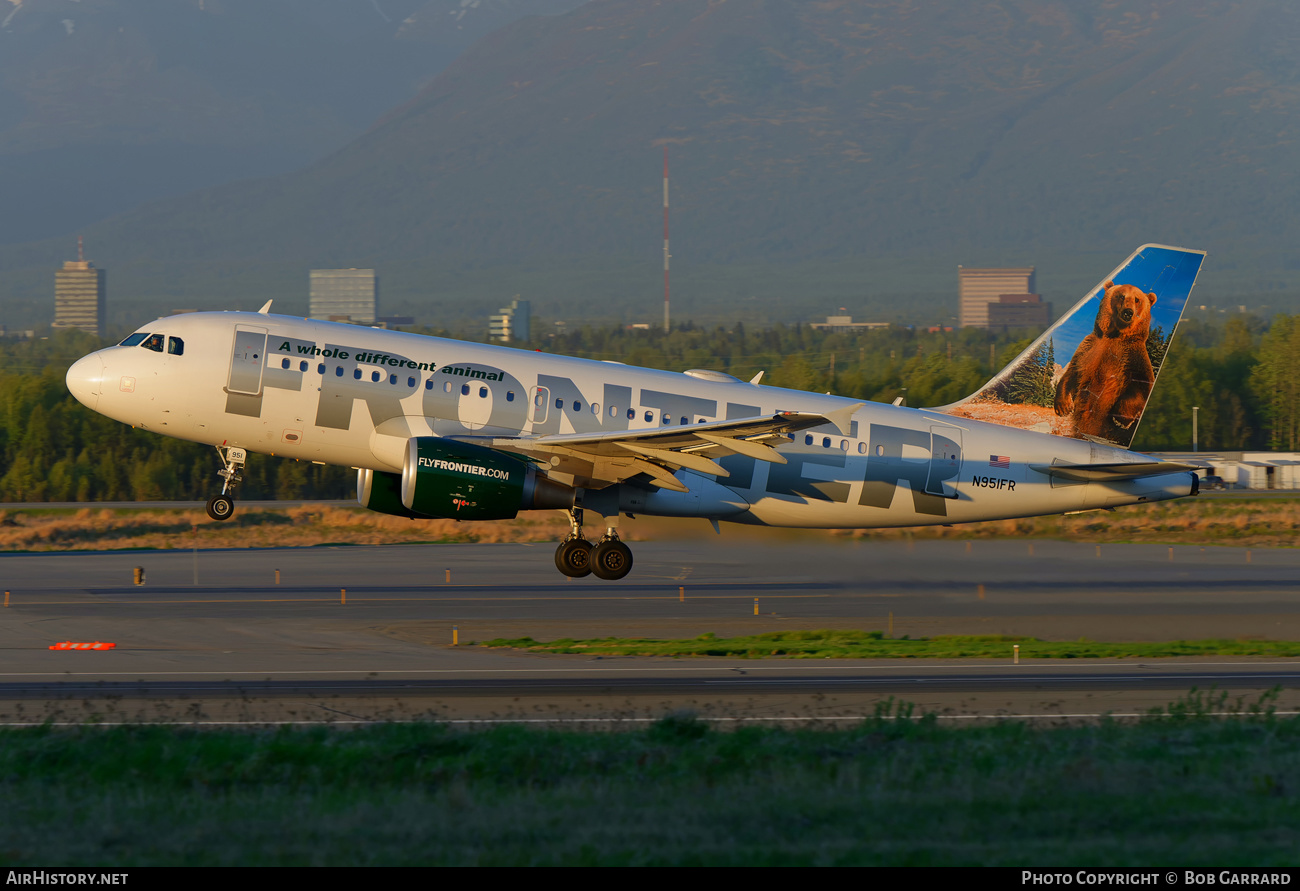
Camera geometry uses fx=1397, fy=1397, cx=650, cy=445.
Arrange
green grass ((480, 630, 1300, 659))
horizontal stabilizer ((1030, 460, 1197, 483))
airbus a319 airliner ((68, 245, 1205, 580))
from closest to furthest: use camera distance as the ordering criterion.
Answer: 1. airbus a319 airliner ((68, 245, 1205, 580))
2. green grass ((480, 630, 1300, 659))
3. horizontal stabilizer ((1030, 460, 1197, 483))

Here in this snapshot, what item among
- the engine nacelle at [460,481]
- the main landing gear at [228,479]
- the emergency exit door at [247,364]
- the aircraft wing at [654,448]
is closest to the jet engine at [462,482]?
the engine nacelle at [460,481]

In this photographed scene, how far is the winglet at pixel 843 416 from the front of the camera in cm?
2945

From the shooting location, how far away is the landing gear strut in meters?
34.4

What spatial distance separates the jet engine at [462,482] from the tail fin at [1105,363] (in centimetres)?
1309

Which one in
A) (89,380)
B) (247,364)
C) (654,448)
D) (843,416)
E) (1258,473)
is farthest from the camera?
(1258,473)

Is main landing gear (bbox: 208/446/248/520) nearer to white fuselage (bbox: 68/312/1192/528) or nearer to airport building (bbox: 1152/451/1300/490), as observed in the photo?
white fuselage (bbox: 68/312/1192/528)

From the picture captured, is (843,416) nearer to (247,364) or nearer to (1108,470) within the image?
(1108,470)

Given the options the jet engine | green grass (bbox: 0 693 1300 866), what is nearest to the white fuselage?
the jet engine

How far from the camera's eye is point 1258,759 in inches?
771

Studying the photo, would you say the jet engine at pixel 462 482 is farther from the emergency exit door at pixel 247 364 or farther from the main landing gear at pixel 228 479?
the main landing gear at pixel 228 479

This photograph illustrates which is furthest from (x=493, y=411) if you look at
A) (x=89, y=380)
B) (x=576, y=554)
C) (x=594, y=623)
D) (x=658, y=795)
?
(x=658, y=795)

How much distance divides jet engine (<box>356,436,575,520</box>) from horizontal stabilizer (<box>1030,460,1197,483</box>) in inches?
536

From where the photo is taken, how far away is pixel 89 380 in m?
33.1

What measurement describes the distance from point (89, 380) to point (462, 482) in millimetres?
9430
